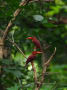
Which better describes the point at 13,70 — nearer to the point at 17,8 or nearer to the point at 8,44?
the point at 8,44

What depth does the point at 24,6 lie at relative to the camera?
1602 mm

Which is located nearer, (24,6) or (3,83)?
(24,6)

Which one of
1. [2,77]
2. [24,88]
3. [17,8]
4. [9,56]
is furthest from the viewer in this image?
[9,56]

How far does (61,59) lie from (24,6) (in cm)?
222

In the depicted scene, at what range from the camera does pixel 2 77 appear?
78.7 inches

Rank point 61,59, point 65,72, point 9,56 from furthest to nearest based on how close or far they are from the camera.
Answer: point 61,59 → point 65,72 → point 9,56

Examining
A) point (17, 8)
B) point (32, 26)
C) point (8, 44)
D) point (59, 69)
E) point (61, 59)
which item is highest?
point (17, 8)

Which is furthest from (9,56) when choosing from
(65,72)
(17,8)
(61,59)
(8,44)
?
(61,59)

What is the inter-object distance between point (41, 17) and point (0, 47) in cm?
34

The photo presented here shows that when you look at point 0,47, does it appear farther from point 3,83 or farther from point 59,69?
point 59,69

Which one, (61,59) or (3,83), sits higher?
(3,83)

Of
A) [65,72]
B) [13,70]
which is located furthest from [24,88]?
[65,72]

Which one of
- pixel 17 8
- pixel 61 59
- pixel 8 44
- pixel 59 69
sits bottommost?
pixel 61 59

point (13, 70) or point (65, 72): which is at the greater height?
point (13, 70)
